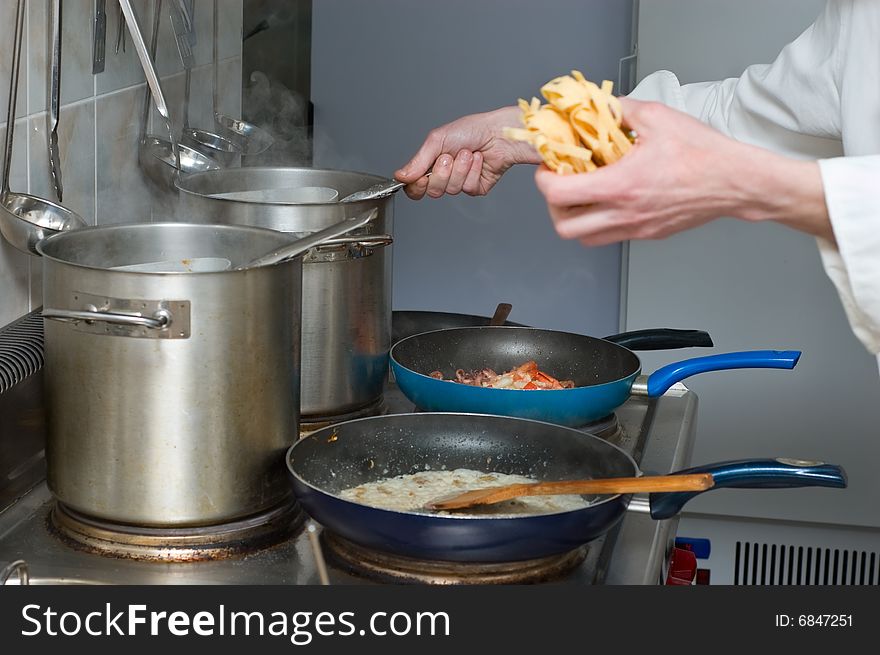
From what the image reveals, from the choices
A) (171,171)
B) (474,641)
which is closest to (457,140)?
(171,171)

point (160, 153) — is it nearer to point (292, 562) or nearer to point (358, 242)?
point (358, 242)

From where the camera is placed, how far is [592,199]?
848mm

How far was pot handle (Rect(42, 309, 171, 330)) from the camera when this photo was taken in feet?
2.76

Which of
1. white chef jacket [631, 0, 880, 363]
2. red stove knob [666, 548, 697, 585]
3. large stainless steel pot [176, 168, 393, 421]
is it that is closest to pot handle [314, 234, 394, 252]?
large stainless steel pot [176, 168, 393, 421]

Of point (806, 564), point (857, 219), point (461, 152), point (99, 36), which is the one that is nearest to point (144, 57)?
point (99, 36)

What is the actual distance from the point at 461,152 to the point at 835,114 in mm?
454

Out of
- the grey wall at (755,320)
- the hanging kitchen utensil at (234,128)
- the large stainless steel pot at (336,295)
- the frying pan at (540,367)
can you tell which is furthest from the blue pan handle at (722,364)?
the grey wall at (755,320)

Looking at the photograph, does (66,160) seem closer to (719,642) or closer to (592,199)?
(592,199)

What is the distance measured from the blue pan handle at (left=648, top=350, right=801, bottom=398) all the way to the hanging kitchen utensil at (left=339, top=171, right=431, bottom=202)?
391mm

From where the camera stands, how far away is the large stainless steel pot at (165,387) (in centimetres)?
87

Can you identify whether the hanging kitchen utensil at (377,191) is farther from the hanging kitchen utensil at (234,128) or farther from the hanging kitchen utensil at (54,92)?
the hanging kitchen utensil at (234,128)

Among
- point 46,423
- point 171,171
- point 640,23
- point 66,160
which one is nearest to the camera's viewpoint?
point 46,423

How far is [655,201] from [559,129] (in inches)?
3.8

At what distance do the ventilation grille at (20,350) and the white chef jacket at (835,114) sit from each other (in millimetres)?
746
